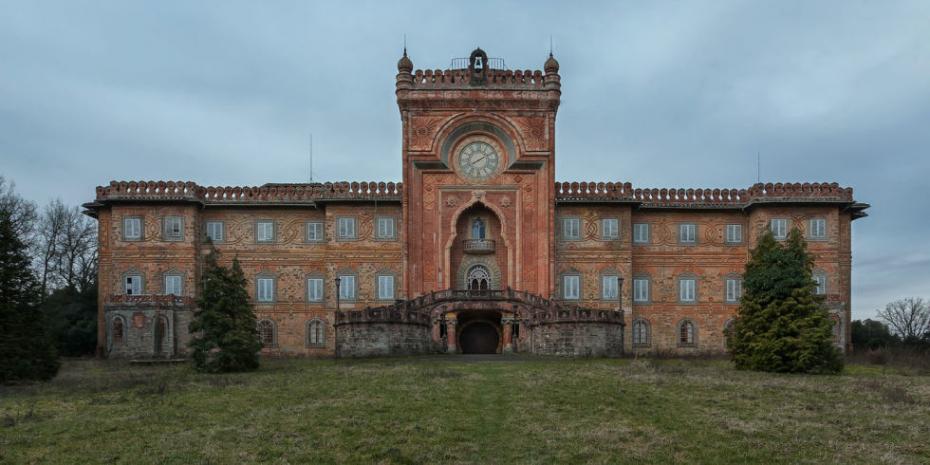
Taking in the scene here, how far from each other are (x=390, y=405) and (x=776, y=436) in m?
8.44

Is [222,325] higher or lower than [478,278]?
lower

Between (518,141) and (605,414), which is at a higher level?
(518,141)

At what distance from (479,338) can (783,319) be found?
825 inches

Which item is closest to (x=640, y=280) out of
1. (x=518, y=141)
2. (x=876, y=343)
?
(x=518, y=141)

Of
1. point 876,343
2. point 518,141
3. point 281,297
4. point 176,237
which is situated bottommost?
point 876,343

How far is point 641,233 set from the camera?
49.5 m

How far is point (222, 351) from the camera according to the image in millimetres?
28781

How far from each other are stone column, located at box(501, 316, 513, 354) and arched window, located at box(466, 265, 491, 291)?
194 inches

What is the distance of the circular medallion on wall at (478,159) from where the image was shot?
4769 cm

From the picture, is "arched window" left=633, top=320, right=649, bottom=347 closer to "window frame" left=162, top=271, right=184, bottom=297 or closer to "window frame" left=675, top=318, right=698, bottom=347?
"window frame" left=675, top=318, right=698, bottom=347

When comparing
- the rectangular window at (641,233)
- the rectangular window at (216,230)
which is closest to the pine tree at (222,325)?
the rectangular window at (216,230)

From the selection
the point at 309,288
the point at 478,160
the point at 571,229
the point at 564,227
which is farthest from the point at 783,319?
the point at 309,288

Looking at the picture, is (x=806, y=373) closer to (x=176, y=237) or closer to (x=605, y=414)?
(x=605, y=414)

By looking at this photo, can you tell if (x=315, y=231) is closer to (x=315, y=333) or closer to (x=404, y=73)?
(x=315, y=333)
